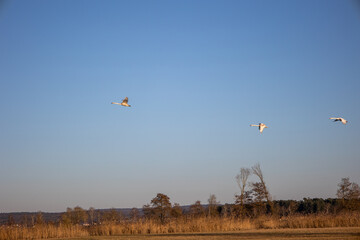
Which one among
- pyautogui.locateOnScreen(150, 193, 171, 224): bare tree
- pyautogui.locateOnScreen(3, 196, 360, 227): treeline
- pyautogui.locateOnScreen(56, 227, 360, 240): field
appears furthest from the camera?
pyautogui.locateOnScreen(150, 193, 171, 224): bare tree

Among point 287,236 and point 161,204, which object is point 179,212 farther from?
point 287,236

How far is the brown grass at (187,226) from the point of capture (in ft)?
104

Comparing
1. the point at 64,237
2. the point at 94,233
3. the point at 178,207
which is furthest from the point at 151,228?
the point at 178,207

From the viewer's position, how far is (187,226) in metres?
33.5

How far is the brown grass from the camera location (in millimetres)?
31812

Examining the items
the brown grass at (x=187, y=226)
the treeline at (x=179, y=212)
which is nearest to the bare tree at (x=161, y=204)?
the treeline at (x=179, y=212)

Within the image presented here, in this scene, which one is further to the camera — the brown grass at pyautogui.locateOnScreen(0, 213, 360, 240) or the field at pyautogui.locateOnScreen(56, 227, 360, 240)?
the brown grass at pyautogui.locateOnScreen(0, 213, 360, 240)

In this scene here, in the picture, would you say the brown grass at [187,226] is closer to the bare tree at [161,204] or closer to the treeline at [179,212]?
the treeline at [179,212]

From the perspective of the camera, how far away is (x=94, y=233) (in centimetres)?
3266

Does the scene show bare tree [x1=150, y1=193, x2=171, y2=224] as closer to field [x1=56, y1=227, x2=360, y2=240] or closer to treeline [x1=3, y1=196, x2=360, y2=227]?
treeline [x1=3, y1=196, x2=360, y2=227]

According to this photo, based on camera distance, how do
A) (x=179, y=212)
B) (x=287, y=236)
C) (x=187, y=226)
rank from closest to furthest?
1. (x=287, y=236)
2. (x=187, y=226)
3. (x=179, y=212)

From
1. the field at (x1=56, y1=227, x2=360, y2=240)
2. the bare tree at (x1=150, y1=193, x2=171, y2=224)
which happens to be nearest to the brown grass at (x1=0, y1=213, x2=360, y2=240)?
the field at (x1=56, y1=227, x2=360, y2=240)

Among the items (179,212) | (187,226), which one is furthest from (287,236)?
(179,212)

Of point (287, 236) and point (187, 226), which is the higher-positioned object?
point (187, 226)
